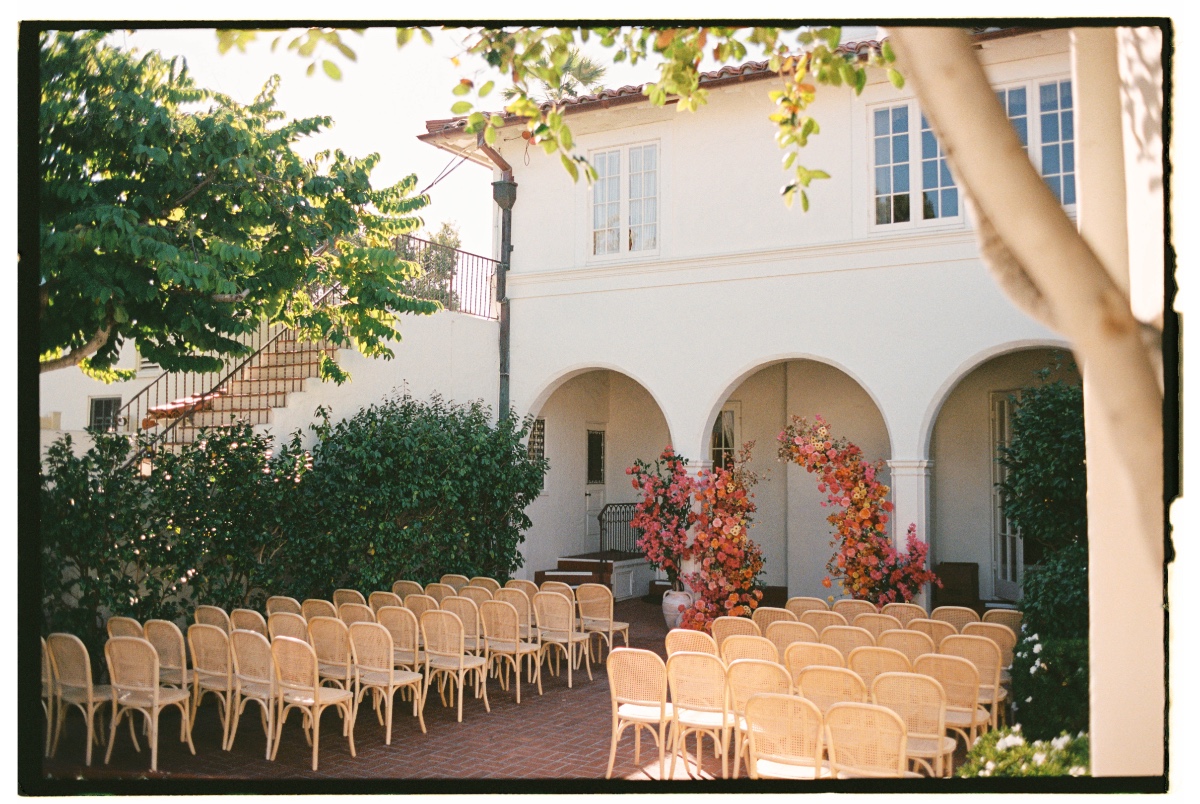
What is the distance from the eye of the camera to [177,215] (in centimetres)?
748

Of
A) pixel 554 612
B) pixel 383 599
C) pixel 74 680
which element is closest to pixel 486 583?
pixel 554 612

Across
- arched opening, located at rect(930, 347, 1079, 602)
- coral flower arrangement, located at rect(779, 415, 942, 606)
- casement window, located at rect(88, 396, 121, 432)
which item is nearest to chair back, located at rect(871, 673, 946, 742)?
coral flower arrangement, located at rect(779, 415, 942, 606)


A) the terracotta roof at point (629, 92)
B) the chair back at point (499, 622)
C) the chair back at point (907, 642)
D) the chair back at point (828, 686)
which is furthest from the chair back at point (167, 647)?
the terracotta roof at point (629, 92)

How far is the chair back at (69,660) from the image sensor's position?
21.0 ft

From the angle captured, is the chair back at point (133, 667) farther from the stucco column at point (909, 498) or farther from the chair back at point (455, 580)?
the stucco column at point (909, 498)

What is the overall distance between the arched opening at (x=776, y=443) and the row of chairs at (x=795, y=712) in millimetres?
7774

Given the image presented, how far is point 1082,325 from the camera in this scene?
3.12 meters

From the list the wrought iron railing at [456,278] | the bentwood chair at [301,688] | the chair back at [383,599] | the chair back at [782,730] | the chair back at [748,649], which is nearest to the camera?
the chair back at [782,730]

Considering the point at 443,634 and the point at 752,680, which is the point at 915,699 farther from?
the point at 443,634

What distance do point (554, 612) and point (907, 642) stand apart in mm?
3656

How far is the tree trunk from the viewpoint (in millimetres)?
3088

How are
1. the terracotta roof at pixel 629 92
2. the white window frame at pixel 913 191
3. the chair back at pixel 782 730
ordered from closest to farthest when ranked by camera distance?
the chair back at pixel 782 730
the white window frame at pixel 913 191
the terracotta roof at pixel 629 92

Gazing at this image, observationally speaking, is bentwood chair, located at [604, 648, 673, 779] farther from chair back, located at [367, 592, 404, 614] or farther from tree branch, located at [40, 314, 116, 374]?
tree branch, located at [40, 314, 116, 374]

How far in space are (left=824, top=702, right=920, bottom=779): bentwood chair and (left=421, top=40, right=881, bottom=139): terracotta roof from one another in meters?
7.91
